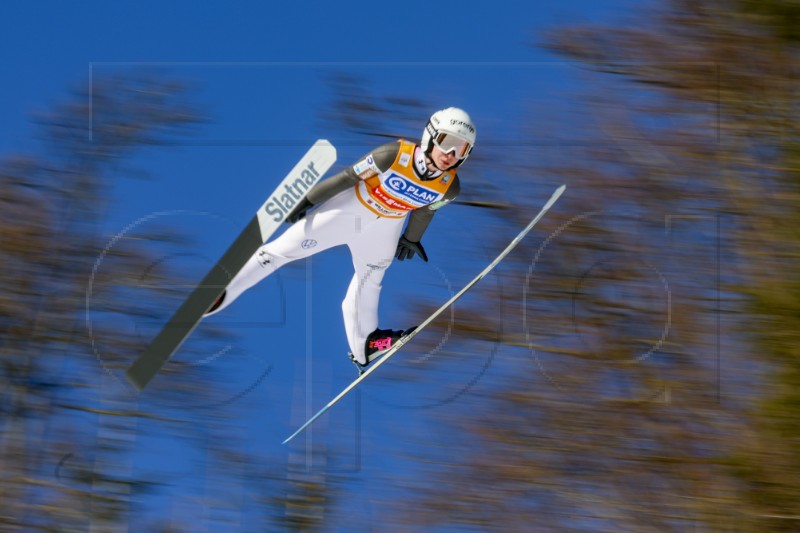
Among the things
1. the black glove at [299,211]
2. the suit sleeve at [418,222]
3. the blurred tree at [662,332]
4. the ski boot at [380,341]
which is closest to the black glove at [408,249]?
the suit sleeve at [418,222]

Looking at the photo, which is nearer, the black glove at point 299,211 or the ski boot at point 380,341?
the black glove at point 299,211

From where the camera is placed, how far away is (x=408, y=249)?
6840mm

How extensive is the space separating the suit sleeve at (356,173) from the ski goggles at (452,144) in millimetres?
273

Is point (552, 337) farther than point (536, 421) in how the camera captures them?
No

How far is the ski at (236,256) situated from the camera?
635 cm

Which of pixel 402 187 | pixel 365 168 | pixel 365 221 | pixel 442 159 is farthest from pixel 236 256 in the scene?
pixel 442 159

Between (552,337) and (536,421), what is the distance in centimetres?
196

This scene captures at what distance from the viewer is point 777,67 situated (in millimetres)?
17016

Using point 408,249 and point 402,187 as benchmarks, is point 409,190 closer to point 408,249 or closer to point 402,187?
point 402,187

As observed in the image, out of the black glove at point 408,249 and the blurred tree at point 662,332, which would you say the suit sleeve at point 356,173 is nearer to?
the black glove at point 408,249

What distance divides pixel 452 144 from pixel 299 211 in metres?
0.86

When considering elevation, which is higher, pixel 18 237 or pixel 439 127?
pixel 439 127

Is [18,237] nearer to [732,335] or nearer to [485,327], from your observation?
[485,327]

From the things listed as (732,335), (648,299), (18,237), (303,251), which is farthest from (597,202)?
(303,251)
